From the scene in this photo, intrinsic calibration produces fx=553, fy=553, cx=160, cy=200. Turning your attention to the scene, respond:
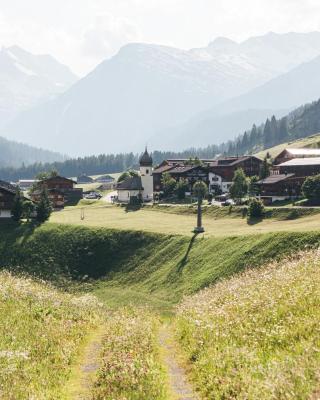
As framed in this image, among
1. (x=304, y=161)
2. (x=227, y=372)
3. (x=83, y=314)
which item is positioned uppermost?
(x=304, y=161)

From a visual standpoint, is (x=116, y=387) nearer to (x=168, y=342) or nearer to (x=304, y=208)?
(x=168, y=342)

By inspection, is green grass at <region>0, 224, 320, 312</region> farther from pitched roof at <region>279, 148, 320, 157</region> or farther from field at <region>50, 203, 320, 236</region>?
pitched roof at <region>279, 148, 320, 157</region>

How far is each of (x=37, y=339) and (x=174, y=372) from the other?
840 centimetres

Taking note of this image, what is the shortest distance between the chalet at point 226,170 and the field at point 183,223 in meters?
31.7

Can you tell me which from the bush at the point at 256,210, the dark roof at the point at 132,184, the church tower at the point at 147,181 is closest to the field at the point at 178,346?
the bush at the point at 256,210

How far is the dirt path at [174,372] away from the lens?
775 inches

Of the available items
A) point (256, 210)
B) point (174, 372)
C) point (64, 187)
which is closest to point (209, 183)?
point (64, 187)

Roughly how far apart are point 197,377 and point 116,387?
348 cm

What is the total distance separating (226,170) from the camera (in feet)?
485

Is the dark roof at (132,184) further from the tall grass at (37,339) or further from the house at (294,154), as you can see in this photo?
the tall grass at (37,339)

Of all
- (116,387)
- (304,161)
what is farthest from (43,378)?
(304,161)

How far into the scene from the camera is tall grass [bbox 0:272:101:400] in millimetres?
20594

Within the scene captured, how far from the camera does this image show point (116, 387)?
19.3m

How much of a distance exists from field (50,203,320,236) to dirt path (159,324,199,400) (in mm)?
36392
